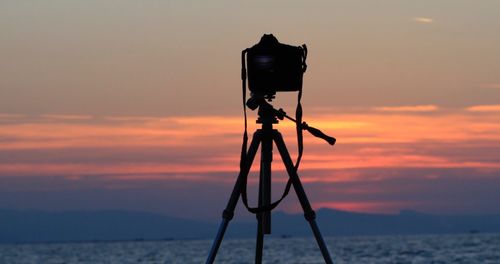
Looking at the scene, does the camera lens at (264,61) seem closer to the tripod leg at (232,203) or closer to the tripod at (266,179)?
the tripod at (266,179)

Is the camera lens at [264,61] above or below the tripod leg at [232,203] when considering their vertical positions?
above

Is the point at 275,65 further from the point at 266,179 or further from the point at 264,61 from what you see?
the point at 266,179

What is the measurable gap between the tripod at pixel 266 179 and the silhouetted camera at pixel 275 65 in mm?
256

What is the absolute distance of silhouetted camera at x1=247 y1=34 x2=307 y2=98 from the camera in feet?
31.9

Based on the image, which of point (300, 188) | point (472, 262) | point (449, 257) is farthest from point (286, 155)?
point (449, 257)

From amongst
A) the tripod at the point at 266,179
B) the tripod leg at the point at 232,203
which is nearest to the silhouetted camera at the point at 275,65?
the tripod at the point at 266,179

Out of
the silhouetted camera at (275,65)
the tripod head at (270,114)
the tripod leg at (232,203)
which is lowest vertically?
the tripod leg at (232,203)

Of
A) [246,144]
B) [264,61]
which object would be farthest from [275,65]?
[246,144]

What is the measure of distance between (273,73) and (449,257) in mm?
63705

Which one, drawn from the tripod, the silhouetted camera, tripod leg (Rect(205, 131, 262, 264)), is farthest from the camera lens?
tripod leg (Rect(205, 131, 262, 264))

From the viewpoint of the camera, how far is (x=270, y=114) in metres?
10.1

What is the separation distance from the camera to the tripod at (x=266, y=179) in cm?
977

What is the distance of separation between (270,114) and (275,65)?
0.51 metres

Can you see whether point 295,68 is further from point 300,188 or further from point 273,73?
point 300,188
